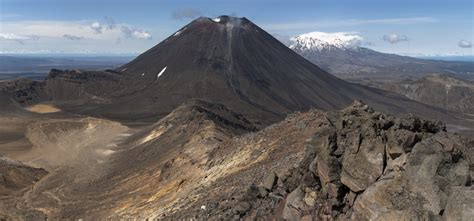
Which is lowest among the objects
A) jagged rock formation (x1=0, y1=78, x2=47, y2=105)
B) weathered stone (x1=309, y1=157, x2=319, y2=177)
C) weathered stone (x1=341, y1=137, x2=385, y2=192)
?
jagged rock formation (x1=0, y1=78, x2=47, y2=105)

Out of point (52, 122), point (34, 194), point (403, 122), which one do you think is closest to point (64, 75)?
point (52, 122)

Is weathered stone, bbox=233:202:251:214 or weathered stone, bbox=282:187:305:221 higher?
weathered stone, bbox=282:187:305:221

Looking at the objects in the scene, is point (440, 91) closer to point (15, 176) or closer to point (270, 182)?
point (15, 176)

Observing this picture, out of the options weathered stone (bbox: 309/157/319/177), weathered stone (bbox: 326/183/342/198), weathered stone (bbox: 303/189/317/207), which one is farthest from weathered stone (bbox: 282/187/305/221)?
weathered stone (bbox: 326/183/342/198)

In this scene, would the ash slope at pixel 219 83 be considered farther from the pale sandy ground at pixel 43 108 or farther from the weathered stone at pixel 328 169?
the weathered stone at pixel 328 169

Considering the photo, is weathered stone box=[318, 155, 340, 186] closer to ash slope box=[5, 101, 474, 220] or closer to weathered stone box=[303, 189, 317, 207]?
ash slope box=[5, 101, 474, 220]

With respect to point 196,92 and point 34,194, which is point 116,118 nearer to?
point 196,92
